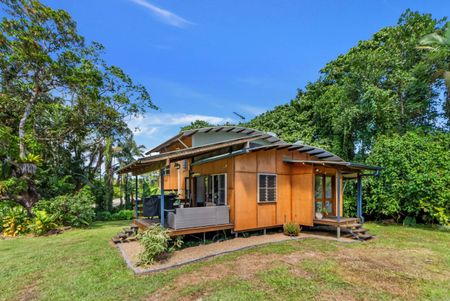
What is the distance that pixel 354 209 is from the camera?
12180 mm

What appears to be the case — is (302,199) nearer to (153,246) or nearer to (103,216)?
(153,246)

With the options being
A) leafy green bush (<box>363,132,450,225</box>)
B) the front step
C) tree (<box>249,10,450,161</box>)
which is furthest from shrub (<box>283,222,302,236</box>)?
tree (<box>249,10,450,161</box>)

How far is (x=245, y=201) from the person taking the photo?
8.32 m

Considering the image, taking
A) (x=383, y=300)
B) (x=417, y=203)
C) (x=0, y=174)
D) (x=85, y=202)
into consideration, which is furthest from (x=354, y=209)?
(x=0, y=174)

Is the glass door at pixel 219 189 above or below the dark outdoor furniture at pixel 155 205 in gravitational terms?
above

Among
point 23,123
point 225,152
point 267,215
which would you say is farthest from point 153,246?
point 23,123

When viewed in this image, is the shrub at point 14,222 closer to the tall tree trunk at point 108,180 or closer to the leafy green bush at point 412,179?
the tall tree trunk at point 108,180

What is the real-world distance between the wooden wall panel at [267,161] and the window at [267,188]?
237mm

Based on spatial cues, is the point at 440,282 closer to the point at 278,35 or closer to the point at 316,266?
the point at 316,266

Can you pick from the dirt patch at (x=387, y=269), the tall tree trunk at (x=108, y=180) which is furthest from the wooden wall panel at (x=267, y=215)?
the tall tree trunk at (x=108, y=180)

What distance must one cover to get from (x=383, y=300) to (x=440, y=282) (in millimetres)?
1726

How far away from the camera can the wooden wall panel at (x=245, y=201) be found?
8.15 metres

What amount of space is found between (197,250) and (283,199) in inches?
161

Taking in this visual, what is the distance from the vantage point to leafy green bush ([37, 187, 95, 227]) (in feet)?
38.1
